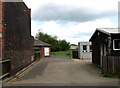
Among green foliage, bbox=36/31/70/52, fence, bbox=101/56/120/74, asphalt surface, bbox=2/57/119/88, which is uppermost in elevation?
green foliage, bbox=36/31/70/52

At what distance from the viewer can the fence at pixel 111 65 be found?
867 inches

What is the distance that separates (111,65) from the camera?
22234mm

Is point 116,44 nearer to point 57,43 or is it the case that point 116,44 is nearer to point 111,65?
point 111,65

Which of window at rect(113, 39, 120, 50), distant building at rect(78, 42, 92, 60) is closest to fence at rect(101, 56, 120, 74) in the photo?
window at rect(113, 39, 120, 50)

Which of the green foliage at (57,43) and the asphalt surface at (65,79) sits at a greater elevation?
the green foliage at (57,43)

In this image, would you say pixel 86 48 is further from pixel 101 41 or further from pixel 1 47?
pixel 1 47

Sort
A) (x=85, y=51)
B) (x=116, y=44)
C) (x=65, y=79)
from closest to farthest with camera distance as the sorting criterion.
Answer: (x=65, y=79) → (x=116, y=44) → (x=85, y=51)

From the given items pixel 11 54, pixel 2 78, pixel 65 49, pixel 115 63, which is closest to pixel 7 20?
pixel 11 54

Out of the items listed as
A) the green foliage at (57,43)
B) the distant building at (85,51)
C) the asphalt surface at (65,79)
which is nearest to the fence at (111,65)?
the asphalt surface at (65,79)

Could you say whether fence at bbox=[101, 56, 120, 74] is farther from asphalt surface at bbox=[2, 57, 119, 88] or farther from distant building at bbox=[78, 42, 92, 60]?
distant building at bbox=[78, 42, 92, 60]

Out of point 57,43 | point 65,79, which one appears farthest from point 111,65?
point 57,43

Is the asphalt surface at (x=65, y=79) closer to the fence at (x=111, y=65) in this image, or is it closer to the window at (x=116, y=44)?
the fence at (x=111, y=65)

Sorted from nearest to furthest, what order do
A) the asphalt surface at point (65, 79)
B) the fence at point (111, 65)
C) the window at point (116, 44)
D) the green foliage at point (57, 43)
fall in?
the asphalt surface at point (65, 79) → the fence at point (111, 65) → the window at point (116, 44) → the green foliage at point (57, 43)

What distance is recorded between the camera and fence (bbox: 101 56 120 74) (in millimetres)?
22016
